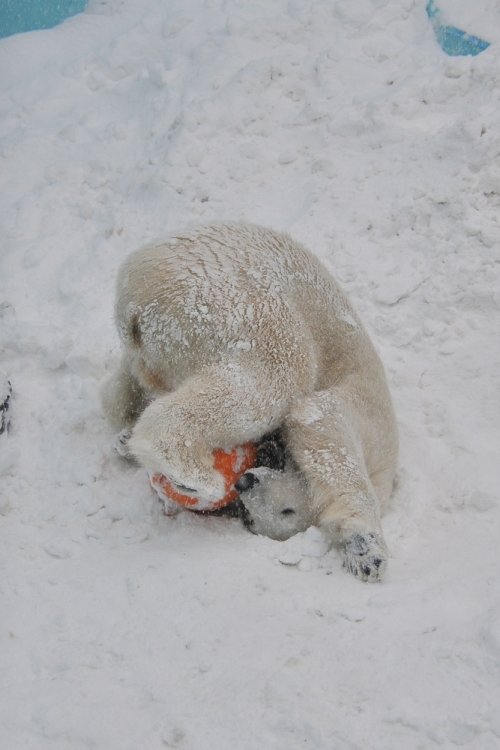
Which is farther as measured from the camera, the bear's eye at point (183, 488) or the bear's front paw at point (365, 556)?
the bear's eye at point (183, 488)

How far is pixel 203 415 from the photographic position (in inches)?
156

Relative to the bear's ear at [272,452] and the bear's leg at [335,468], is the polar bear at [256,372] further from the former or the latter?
the bear's ear at [272,452]

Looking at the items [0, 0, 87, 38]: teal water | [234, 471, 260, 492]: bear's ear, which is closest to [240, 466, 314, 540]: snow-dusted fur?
[234, 471, 260, 492]: bear's ear

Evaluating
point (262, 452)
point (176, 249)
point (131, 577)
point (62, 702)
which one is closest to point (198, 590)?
point (131, 577)

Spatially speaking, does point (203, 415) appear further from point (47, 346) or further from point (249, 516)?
point (47, 346)

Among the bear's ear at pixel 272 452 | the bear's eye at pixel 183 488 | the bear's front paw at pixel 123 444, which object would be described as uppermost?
the bear's eye at pixel 183 488

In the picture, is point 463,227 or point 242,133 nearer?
point 463,227

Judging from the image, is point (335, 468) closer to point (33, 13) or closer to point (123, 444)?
point (123, 444)

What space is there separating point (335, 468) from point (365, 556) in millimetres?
568

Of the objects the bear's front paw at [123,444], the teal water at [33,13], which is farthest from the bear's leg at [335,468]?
the teal water at [33,13]

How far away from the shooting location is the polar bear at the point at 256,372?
3980 mm

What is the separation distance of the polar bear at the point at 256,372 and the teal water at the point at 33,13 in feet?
18.3

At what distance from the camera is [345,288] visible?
6105mm

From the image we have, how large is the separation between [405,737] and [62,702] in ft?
4.41
